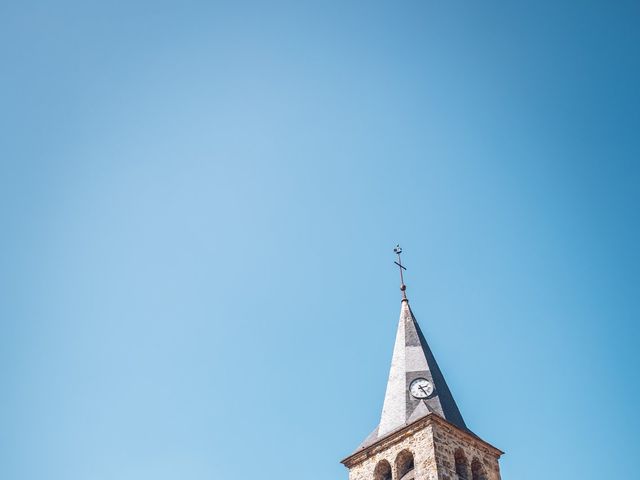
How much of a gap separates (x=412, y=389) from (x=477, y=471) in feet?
10.2

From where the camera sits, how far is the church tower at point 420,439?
1992 centimetres

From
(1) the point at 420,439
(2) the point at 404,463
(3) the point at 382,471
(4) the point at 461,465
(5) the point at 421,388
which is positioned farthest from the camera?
(5) the point at 421,388

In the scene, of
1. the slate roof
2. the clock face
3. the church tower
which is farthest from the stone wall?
the clock face

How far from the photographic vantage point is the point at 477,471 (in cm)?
2103

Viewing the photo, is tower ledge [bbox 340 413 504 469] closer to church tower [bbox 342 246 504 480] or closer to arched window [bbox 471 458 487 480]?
church tower [bbox 342 246 504 480]

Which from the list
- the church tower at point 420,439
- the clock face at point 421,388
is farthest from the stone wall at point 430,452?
the clock face at point 421,388

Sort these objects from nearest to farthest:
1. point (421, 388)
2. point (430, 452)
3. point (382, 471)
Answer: point (430, 452) < point (382, 471) < point (421, 388)

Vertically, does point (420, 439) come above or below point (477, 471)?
above

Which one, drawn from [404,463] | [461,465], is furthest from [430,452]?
[461,465]

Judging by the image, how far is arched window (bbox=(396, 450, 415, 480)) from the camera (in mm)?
20234

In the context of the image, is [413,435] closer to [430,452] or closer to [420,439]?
[420,439]

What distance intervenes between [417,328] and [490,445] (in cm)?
501

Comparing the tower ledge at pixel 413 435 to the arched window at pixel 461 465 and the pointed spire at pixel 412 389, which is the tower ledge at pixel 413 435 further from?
the arched window at pixel 461 465

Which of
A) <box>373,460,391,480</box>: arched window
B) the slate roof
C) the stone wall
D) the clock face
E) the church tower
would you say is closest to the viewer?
the stone wall
